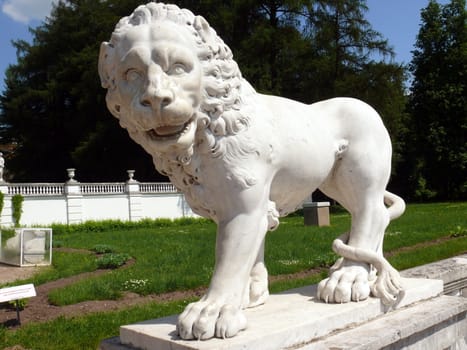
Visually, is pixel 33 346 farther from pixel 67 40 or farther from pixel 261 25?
pixel 67 40

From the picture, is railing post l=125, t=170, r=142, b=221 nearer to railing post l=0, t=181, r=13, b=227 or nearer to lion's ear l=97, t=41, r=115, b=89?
railing post l=0, t=181, r=13, b=227

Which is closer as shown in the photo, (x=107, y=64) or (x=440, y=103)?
(x=107, y=64)

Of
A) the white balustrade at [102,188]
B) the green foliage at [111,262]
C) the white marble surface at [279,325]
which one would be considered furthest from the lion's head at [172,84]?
the white balustrade at [102,188]

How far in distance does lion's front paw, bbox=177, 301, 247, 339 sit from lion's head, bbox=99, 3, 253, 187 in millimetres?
649

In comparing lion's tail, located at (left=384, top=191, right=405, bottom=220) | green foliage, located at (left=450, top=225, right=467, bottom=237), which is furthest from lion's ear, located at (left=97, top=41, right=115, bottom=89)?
green foliage, located at (left=450, top=225, right=467, bottom=237)

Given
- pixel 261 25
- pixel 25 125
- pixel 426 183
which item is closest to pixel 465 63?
pixel 426 183

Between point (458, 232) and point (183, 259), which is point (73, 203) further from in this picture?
point (458, 232)

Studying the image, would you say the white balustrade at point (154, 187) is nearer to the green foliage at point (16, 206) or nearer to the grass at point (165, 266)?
the green foliage at point (16, 206)

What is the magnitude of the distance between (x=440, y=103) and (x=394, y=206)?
26345 mm

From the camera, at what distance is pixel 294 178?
2.70m

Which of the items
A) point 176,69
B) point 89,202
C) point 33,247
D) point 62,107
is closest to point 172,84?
point 176,69

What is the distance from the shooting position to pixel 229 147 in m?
2.34

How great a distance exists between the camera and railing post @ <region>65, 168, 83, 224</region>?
732 inches

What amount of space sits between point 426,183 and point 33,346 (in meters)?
28.4
